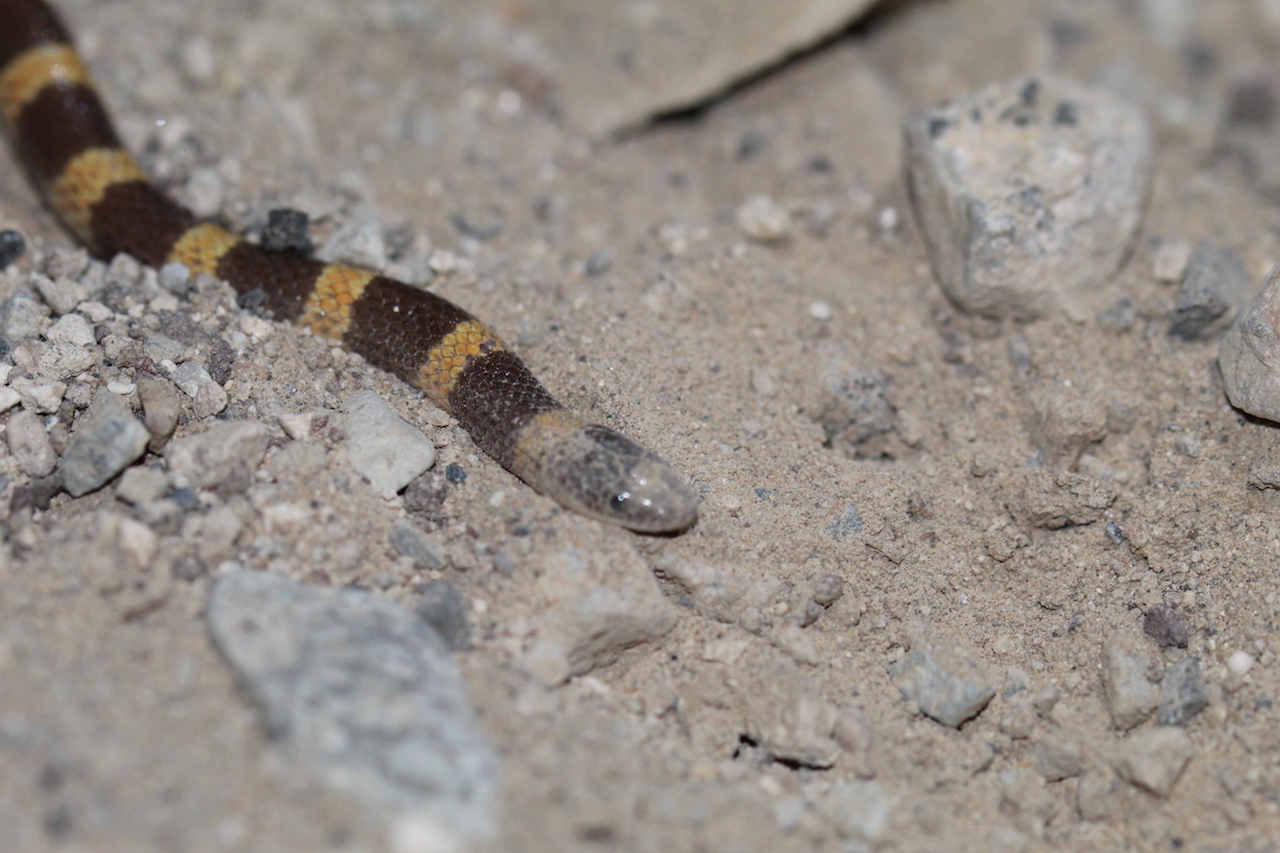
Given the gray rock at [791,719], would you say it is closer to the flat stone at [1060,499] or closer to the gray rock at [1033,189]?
the flat stone at [1060,499]

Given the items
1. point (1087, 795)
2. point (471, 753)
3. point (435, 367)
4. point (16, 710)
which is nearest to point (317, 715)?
point (471, 753)

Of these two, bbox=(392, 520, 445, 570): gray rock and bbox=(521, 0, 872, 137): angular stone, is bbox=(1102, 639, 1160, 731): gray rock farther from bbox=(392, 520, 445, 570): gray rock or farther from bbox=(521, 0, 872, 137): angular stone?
bbox=(521, 0, 872, 137): angular stone

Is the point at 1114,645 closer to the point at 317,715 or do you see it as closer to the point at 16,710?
the point at 317,715

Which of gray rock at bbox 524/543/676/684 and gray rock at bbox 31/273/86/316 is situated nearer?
gray rock at bbox 524/543/676/684

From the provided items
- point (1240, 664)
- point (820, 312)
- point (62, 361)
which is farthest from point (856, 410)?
point (62, 361)

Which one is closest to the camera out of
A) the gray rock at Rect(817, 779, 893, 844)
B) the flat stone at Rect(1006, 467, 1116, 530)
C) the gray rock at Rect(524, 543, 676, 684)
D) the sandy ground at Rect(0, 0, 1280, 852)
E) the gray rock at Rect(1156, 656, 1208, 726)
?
the sandy ground at Rect(0, 0, 1280, 852)

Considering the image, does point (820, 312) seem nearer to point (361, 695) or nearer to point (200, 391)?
point (200, 391)

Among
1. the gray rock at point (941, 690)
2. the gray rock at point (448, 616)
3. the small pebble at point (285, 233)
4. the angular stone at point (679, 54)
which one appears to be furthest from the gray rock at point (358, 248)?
the gray rock at point (941, 690)

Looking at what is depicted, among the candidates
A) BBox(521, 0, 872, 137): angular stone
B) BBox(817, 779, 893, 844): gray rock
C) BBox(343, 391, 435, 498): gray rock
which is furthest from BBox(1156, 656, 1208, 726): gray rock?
BBox(521, 0, 872, 137): angular stone
